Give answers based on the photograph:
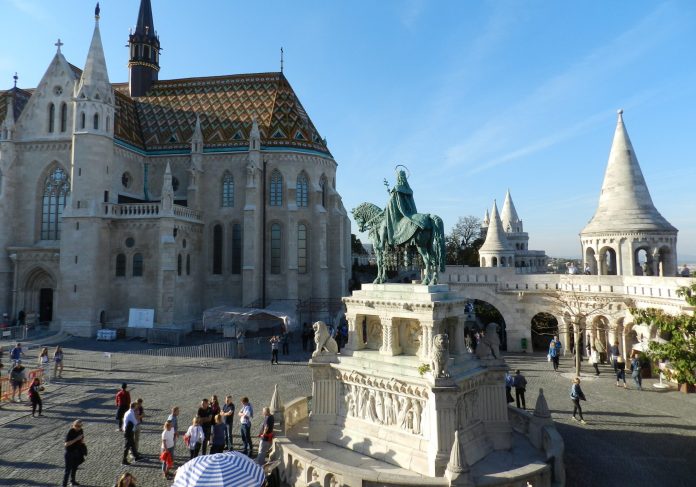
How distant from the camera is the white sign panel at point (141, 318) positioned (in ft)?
80.8

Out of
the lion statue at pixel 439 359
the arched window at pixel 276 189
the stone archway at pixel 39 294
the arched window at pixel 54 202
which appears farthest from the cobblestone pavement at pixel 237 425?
the arched window at pixel 54 202

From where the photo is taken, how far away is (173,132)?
1326 inches

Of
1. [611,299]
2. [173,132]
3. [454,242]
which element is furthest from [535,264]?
[173,132]

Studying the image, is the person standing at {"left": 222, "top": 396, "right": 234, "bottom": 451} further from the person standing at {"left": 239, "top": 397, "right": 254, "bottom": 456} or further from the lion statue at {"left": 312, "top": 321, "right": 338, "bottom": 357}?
the lion statue at {"left": 312, "top": 321, "right": 338, "bottom": 357}

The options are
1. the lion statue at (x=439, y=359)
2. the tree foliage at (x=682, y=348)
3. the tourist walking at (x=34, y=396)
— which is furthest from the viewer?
the tourist walking at (x=34, y=396)

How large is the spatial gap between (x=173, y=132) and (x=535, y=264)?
Answer: 37.9 metres

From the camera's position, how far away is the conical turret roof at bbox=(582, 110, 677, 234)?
22562 millimetres

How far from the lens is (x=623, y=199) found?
918 inches

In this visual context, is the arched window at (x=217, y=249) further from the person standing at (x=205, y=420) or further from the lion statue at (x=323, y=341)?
the lion statue at (x=323, y=341)

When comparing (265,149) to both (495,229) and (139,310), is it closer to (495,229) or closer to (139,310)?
(139,310)

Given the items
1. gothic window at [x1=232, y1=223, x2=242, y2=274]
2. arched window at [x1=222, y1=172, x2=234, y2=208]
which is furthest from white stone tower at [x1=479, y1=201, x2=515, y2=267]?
arched window at [x1=222, y1=172, x2=234, y2=208]

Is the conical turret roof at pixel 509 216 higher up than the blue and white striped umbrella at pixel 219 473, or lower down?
higher up

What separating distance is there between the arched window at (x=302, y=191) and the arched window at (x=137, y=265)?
11.1 meters

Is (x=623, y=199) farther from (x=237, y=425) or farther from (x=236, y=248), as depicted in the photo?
(x=236, y=248)
